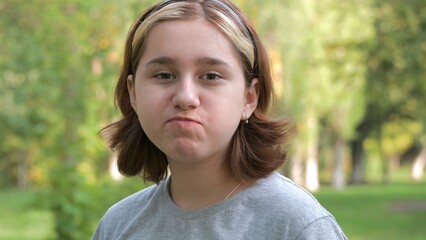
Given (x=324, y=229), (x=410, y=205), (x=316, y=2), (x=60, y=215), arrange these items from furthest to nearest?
(x=410, y=205) < (x=316, y=2) < (x=60, y=215) < (x=324, y=229)

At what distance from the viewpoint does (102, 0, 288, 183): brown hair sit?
1.86 meters

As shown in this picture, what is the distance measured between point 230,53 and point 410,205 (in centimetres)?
2165

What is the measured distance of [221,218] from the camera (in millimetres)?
→ 1855

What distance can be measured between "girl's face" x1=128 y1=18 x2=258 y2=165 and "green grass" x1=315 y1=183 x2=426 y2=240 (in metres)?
12.4

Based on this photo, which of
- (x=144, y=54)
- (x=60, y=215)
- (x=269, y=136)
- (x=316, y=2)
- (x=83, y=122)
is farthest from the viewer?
(x=316, y=2)

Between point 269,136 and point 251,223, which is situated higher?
point 269,136

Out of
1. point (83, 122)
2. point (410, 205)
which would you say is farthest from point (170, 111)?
point (410, 205)

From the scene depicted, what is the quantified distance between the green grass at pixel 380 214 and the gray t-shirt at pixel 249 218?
40.3 feet

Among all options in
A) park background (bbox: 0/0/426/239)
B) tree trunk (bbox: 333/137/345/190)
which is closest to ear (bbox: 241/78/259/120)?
park background (bbox: 0/0/426/239)

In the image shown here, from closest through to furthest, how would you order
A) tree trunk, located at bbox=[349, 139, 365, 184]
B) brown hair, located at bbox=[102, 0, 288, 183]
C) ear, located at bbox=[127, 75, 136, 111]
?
brown hair, located at bbox=[102, 0, 288, 183] → ear, located at bbox=[127, 75, 136, 111] → tree trunk, located at bbox=[349, 139, 365, 184]

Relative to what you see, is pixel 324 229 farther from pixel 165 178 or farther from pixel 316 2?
pixel 316 2

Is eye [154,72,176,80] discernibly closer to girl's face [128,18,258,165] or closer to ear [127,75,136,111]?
girl's face [128,18,258,165]

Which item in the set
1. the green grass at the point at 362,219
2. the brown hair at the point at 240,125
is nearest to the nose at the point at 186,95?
the brown hair at the point at 240,125

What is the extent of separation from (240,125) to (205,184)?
A: 0.16 meters
